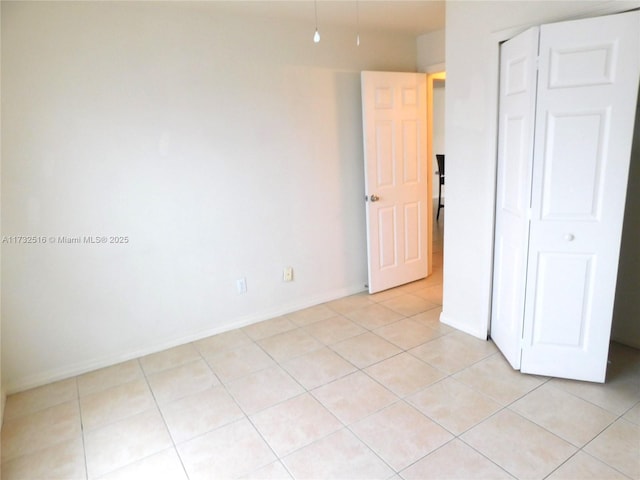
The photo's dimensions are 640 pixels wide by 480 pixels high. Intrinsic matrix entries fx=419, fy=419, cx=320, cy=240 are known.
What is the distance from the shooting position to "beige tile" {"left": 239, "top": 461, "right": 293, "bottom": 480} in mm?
1871

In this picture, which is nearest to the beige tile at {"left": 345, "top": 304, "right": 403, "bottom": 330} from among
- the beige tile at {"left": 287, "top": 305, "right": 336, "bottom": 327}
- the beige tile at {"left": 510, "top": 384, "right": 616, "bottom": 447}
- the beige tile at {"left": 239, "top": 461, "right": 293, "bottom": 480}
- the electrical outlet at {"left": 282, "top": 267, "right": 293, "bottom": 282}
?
the beige tile at {"left": 287, "top": 305, "right": 336, "bottom": 327}

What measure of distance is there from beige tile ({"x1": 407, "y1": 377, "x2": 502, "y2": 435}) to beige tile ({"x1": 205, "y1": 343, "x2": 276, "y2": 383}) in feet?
3.39

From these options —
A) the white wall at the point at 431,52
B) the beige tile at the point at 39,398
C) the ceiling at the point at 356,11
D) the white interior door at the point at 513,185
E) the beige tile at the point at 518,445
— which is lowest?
the beige tile at the point at 518,445

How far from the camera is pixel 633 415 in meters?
2.14

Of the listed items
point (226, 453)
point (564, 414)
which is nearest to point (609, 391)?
point (564, 414)

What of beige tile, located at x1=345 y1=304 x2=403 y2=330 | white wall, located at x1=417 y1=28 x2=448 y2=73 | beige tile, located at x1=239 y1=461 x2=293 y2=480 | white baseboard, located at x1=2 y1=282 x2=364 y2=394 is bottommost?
beige tile, located at x1=345 y1=304 x2=403 y2=330

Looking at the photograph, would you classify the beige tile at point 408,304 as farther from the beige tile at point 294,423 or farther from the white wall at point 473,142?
the beige tile at point 294,423

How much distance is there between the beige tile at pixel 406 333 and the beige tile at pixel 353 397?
1.71ft

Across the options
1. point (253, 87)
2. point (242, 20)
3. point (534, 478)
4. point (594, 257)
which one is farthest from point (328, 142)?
point (534, 478)

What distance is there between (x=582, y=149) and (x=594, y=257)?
58 cm

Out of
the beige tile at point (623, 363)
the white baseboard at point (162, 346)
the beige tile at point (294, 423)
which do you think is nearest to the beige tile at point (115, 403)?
the white baseboard at point (162, 346)

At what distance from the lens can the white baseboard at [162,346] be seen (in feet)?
8.82

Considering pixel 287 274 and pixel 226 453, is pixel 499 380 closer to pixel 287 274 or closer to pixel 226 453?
pixel 226 453

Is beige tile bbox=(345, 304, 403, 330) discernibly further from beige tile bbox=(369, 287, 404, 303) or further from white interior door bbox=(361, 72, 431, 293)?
white interior door bbox=(361, 72, 431, 293)
